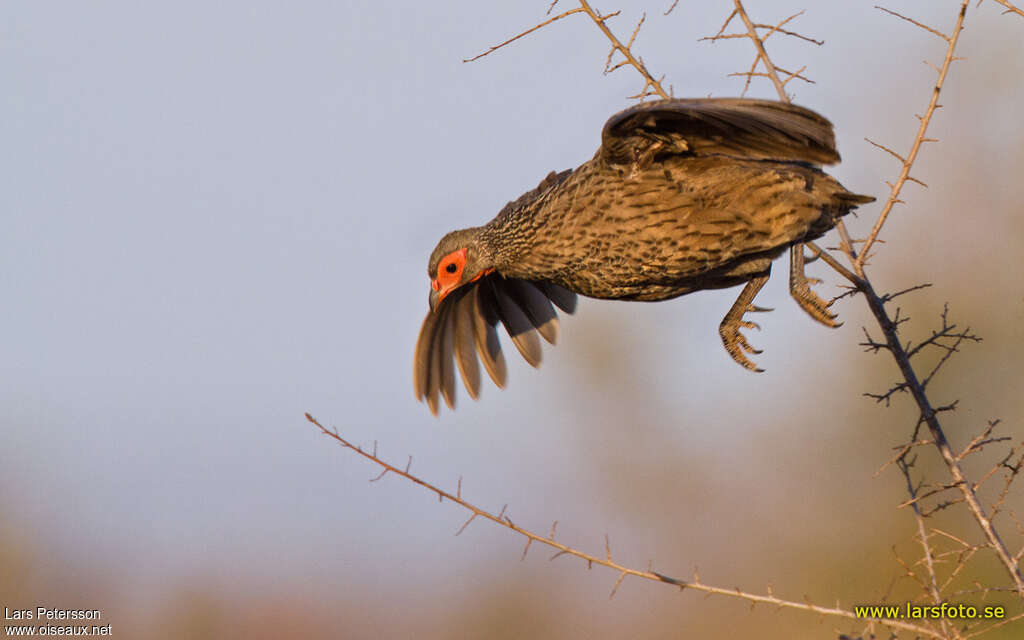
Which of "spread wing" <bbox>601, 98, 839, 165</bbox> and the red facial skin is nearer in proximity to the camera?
"spread wing" <bbox>601, 98, 839, 165</bbox>

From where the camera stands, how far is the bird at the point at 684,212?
4461 millimetres

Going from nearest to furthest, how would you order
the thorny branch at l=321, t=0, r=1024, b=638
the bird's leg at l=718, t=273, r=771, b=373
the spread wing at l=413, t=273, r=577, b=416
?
the thorny branch at l=321, t=0, r=1024, b=638 → the bird's leg at l=718, t=273, r=771, b=373 → the spread wing at l=413, t=273, r=577, b=416

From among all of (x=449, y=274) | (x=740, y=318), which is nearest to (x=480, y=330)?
(x=449, y=274)

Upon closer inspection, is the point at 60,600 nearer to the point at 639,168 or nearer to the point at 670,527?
the point at 670,527

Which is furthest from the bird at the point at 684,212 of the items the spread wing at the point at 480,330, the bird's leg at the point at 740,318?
the spread wing at the point at 480,330

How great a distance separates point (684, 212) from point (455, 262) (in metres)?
1.25

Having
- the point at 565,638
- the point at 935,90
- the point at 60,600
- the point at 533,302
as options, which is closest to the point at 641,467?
the point at 565,638

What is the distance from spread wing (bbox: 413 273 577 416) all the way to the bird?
3.10 feet

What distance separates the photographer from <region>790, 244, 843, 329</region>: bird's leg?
473 centimetres

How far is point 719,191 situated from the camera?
15.3 ft

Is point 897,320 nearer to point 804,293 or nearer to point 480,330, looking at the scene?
point 804,293

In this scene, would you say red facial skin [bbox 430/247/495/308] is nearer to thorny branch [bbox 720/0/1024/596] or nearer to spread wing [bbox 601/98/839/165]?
spread wing [bbox 601/98/839/165]

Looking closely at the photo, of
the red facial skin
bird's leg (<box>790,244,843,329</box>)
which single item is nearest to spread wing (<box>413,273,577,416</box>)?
the red facial skin

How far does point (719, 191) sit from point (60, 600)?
28.6 ft
